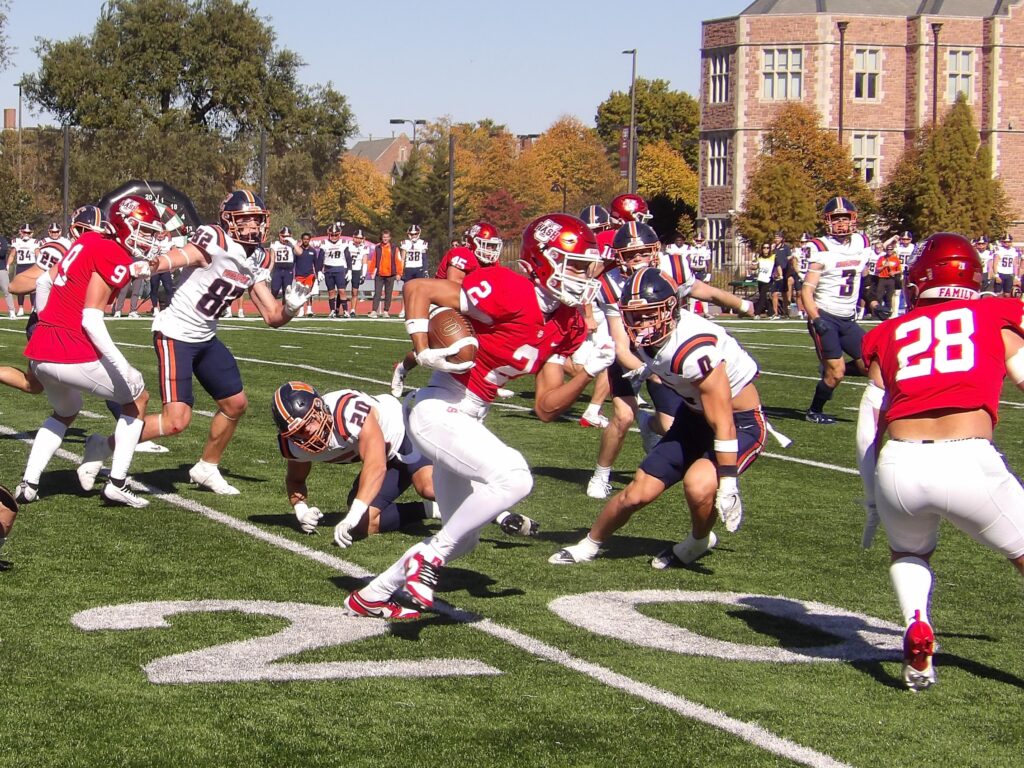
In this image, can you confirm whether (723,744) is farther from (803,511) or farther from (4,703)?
(803,511)

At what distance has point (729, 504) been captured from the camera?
6.36m

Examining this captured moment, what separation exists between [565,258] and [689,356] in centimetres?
80

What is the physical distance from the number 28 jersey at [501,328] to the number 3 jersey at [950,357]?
1.54 metres

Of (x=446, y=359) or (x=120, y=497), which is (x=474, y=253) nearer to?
(x=120, y=497)

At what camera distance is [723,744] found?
457 centimetres

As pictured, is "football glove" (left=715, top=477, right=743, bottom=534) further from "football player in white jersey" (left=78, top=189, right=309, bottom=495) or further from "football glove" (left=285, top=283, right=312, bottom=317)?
"football player in white jersey" (left=78, top=189, right=309, bottom=495)

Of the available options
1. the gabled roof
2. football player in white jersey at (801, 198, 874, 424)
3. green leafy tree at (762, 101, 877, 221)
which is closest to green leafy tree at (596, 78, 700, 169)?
the gabled roof

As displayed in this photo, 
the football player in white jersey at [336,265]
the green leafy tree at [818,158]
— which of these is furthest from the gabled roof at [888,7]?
the football player in white jersey at [336,265]

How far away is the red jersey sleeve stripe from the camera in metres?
6.57

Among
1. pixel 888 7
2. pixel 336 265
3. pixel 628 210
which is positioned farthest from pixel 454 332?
pixel 888 7

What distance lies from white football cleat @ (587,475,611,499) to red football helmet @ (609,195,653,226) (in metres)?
1.86

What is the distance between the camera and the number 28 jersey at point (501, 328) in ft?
19.8

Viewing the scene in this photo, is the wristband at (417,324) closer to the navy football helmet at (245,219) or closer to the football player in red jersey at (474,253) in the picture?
the navy football helmet at (245,219)

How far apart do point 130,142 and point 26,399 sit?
3713cm
